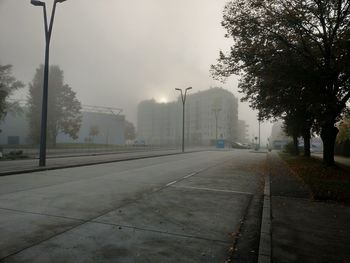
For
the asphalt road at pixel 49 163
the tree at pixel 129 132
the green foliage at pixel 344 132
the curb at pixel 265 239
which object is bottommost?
the curb at pixel 265 239

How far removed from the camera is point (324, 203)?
8.15m

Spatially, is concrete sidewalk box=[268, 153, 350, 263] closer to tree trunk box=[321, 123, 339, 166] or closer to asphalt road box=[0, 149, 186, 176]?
tree trunk box=[321, 123, 339, 166]

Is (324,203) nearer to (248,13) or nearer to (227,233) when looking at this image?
(227,233)

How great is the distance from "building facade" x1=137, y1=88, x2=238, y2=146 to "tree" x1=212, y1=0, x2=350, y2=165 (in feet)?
303

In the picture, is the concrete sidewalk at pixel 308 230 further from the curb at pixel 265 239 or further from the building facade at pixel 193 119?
the building facade at pixel 193 119

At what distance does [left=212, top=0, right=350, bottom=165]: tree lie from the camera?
15.6 meters

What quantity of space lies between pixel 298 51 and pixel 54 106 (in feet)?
152

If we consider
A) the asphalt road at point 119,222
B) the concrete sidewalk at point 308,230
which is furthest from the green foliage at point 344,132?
the concrete sidewalk at point 308,230

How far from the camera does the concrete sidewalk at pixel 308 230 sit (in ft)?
14.6

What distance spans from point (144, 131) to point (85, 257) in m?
162

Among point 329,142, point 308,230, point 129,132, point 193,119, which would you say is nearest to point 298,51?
point 329,142

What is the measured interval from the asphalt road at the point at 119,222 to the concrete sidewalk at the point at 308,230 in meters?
0.74

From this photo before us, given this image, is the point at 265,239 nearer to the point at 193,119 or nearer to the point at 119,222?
the point at 119,222

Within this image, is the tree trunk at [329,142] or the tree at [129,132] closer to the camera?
the tree trunk at [329,142]
